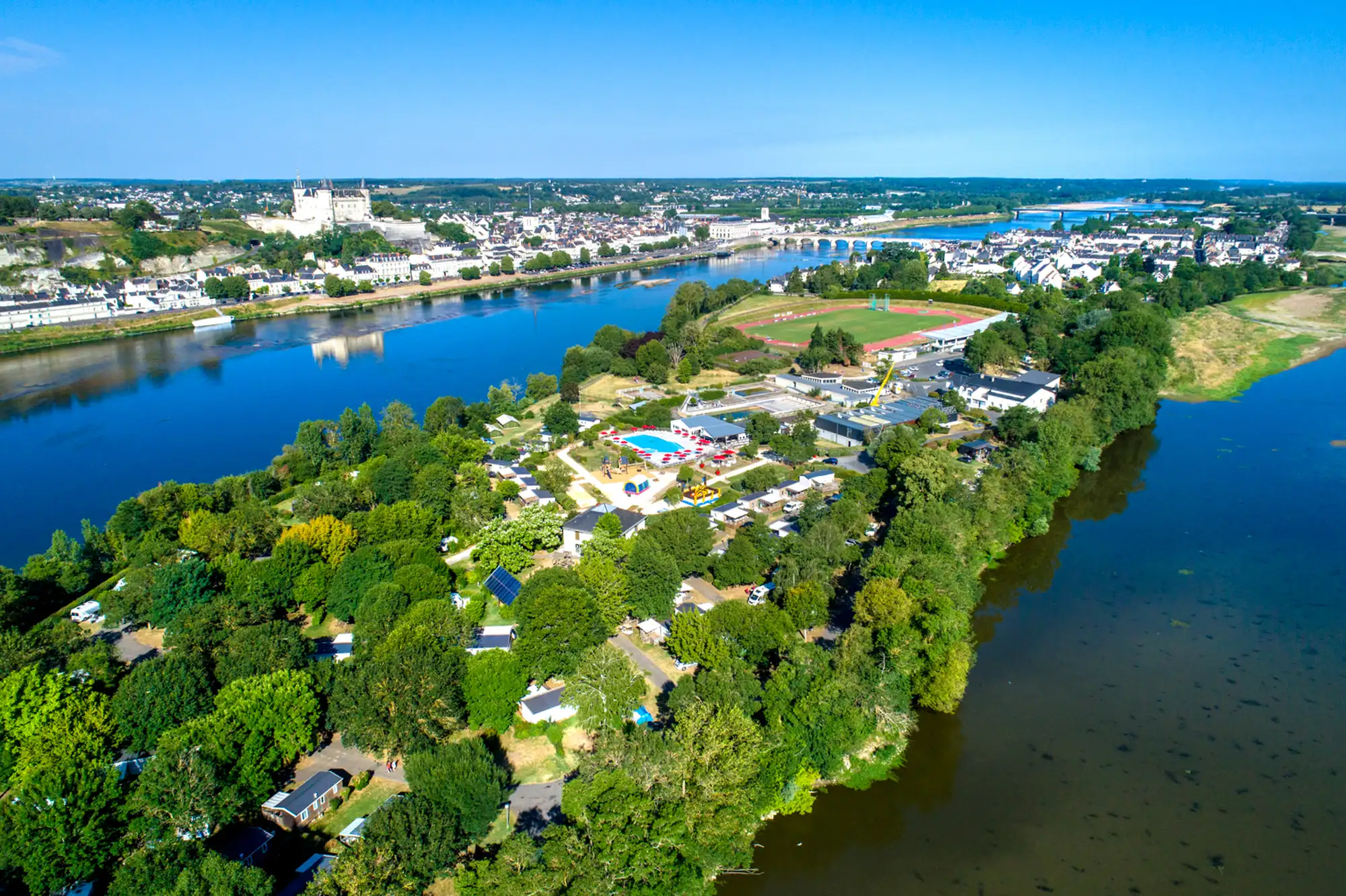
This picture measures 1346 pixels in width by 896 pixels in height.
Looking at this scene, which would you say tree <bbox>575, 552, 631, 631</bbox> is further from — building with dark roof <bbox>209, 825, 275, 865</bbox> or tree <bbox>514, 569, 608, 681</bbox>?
building with dark roof <bbox>209, 825, 275, 865</bbox>

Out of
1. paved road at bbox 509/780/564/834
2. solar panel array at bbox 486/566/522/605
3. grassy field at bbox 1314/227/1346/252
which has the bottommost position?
paved road at bbox 509/780/564/834

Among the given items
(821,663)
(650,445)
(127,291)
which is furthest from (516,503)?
(127,291)

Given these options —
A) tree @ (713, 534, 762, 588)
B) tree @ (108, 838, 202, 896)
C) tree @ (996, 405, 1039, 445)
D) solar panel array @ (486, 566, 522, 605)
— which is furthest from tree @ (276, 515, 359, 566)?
tree @ (996, 405, 1039, 445)

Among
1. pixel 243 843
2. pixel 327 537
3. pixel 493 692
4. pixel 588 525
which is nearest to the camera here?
pixel 243 843

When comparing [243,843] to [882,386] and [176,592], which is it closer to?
[176,592]

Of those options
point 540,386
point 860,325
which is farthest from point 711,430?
point 860,325

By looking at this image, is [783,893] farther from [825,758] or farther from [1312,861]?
[1312,861]
